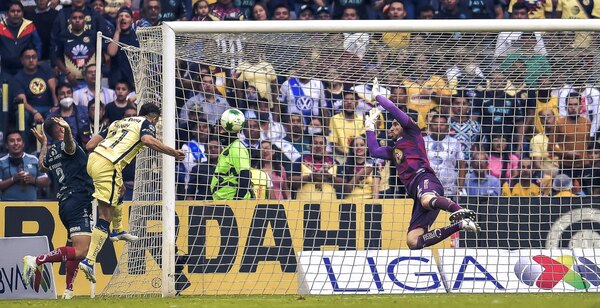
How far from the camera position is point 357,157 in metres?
15.4

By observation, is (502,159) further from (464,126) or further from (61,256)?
(61,256)

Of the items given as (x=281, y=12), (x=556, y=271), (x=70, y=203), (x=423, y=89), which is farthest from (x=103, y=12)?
(x=556, y=271)

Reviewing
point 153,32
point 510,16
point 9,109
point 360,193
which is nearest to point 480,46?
point 360,193

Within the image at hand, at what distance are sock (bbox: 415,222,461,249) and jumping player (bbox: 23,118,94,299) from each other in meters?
3.79

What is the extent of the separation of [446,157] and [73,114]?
5.56m

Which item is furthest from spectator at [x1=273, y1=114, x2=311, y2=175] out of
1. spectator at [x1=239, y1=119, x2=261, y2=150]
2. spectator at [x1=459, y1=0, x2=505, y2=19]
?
spectator at [x1=459, y1=0, x2=505, y2=19]

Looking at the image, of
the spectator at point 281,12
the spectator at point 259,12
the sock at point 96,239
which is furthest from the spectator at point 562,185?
the sock at point 96,239

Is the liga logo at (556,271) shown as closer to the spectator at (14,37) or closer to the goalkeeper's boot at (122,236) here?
the goalkeeper's boot at (122,236)

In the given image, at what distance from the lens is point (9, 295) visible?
14164mm

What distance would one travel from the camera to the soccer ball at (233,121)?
13.5 m

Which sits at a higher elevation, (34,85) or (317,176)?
(34,85)

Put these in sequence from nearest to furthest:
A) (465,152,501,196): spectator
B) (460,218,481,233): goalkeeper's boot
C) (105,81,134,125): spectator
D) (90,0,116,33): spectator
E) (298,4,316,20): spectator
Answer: (460,218,481,233): goalkeeper's boot, (465,152,501,196): spectator, (105,81,134,125): spectator, (90,0,116,33): spectator, (298,4,316,20): spectator

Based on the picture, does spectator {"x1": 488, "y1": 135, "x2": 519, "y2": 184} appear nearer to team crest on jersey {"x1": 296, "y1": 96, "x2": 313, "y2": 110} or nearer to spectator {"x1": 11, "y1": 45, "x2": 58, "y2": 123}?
team crest on jersey {"x1": 296, "y1": 96, "x2": 313, "y2": 110}

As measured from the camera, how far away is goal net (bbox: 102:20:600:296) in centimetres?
1308
